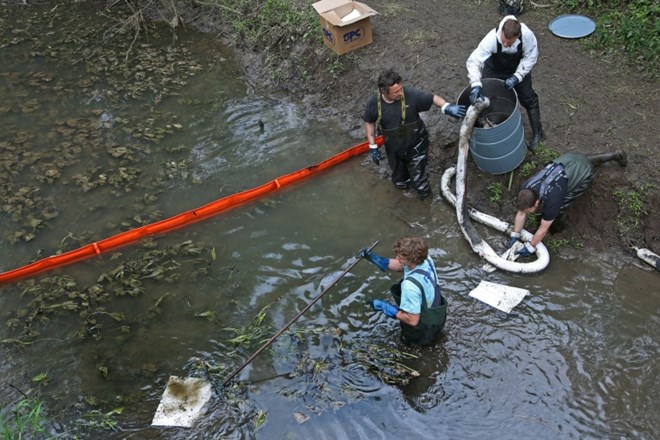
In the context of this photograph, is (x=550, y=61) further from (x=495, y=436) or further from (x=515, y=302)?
(x=495, y=436)

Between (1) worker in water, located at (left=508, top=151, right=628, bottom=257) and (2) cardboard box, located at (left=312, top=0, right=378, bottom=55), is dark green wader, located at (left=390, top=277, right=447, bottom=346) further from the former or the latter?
(2) cardboard box, located at (left=312, top=0, right=378, bottom=55)

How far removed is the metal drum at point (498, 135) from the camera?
20.7ft

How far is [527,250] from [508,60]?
2223mm

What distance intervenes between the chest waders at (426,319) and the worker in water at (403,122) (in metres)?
2.29

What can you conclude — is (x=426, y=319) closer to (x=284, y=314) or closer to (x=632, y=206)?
(x=284, y=314)

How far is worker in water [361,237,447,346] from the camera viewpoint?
15.4ft

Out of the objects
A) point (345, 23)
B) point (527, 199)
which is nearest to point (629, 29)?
point (345, 23)

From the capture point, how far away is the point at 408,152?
22.9ft

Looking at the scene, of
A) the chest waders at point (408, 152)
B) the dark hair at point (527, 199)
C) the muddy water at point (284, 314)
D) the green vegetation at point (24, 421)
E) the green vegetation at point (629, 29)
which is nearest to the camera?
the green vegetation at point (24, 421)

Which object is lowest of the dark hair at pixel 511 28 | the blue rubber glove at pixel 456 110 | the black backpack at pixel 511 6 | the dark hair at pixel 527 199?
the dark hair at pixel 527 199

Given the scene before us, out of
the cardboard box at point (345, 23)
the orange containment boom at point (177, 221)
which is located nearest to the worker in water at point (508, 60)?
the orange containment boom at point (177, 221)

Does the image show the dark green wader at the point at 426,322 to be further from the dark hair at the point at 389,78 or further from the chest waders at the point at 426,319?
the dark hair at the point at 389,78

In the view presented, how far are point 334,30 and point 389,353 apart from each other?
18.1 feet

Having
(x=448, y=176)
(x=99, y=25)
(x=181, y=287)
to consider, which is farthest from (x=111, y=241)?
(x=99, y=25)
